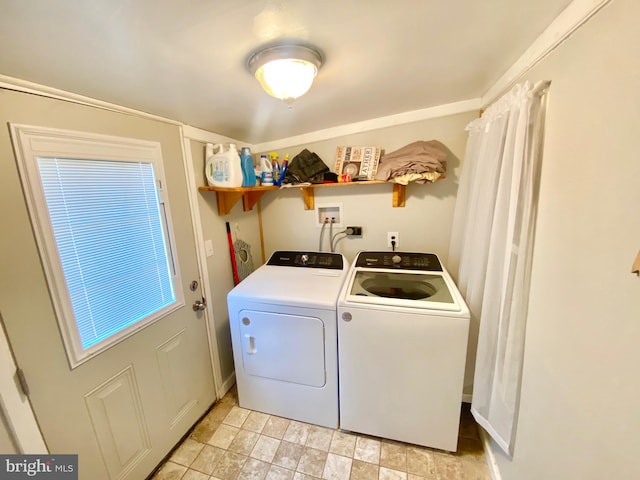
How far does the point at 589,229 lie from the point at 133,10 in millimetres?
1445

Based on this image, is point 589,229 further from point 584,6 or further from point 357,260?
point 357,260

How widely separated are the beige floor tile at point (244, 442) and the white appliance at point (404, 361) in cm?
61

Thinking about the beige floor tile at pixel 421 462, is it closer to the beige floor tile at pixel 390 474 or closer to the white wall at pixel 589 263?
the beige floor tile at pixel 390 474

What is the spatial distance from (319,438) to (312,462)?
0.16 meters

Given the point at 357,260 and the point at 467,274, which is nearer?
the point at 467,274

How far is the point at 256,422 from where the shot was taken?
1835 mm

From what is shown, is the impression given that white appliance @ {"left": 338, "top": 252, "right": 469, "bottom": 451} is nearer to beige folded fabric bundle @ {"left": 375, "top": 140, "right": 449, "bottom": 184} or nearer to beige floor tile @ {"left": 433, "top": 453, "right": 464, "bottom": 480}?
beige floor tile @ {"left": 433, "top": 453, "right": 464, "bottom": 480}

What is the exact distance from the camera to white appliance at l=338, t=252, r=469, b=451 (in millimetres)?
1379

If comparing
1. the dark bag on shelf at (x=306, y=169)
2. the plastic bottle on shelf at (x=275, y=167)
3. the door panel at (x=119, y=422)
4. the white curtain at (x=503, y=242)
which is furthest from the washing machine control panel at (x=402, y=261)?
the door panel at (x=119, y=422)

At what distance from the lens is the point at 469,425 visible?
1.75 m

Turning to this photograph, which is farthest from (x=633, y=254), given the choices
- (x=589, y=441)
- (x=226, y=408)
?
(x=226, y=408)

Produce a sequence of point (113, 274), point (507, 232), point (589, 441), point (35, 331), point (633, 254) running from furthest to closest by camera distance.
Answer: point (113, 274), point (507, 232), point (35, 331), point (589, 441), point (633, 254)

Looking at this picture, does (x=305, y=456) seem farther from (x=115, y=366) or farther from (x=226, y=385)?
(x=115, y=366)

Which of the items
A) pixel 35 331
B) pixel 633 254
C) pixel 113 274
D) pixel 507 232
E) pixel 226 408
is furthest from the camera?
pixel 226 408
